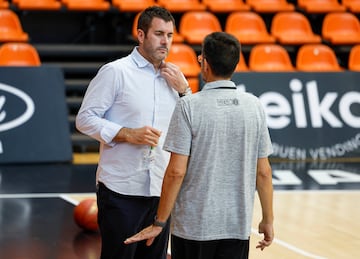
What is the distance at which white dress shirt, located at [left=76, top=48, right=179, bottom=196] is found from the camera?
15.1ft

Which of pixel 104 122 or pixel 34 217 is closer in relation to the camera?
pixel 104 122

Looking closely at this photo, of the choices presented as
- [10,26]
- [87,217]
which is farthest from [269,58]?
[87,217]

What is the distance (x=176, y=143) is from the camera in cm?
393

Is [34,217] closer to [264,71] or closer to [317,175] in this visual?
[317,175]

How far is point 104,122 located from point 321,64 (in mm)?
8976

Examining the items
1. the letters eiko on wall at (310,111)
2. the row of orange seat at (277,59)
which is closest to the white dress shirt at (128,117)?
the letters eiko on wall at (310,111)

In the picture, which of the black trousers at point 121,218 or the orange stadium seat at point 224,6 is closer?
the black trousers at point 121,218

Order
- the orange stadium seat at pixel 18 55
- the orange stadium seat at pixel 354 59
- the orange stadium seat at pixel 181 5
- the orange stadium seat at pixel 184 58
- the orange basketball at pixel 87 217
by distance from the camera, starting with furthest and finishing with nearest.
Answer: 1. the orange stadium seat at pixel 181 5
2. the orange stadium seat at pixel 354 59
3. the orange stadium seat at pixel 184 58
4. the orange stadium seat at pixel 18 55
5. the orange basketball at pixel 87 217

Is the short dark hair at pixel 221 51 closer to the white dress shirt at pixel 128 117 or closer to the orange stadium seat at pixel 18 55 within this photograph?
the white dress shirt at pixel 128 117

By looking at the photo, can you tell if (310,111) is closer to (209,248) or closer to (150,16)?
(150,16)

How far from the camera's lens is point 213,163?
3.95 metres

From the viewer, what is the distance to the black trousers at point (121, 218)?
4.59m

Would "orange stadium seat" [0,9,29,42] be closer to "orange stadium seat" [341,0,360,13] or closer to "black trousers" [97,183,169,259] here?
"orange stadium seat" [341,0,360,13]

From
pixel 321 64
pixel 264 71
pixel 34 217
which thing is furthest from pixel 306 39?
pixel 34 217
